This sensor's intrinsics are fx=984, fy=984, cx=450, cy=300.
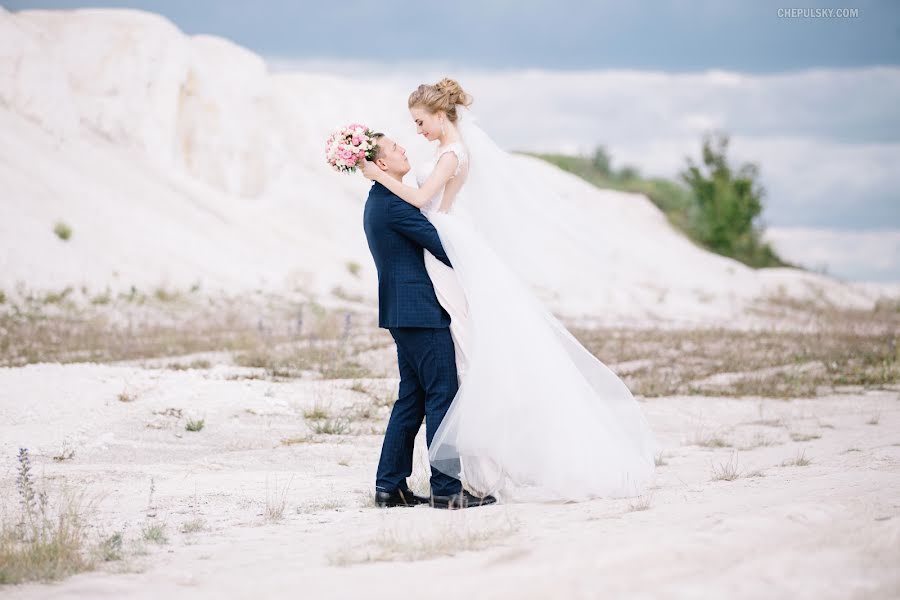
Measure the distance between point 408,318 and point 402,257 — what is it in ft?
1.13

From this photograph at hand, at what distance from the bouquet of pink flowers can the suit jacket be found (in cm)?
22

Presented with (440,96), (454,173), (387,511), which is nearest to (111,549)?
(387,511)

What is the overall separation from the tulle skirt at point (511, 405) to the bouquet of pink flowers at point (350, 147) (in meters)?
0.54

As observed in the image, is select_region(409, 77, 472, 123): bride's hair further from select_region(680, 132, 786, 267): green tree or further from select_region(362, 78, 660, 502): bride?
select_region(680, 132, 786, 267): green tree

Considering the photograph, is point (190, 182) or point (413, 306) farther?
point (190, 182)

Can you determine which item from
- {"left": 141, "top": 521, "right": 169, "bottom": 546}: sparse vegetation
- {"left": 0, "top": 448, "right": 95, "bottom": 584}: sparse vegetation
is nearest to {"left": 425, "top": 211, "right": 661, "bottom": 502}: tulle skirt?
{"left": 141, "top": 521, "right": 169, "bottom": 546}: sparse vegetation

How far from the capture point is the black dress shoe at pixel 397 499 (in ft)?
18.4

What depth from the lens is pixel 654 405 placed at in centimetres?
997

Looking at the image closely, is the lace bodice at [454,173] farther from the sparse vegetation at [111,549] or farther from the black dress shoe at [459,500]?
the sparse vegetation at [111,549]

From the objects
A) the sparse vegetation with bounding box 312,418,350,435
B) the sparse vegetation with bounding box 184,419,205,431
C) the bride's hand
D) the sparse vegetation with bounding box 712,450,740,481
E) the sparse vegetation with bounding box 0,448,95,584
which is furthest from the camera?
the sparse vegetation with bounding box 312,418,350,435

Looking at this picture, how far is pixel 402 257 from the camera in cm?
549

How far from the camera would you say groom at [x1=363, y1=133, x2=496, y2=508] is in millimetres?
5449

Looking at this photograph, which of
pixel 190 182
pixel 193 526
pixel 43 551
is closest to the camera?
pixel 43 551

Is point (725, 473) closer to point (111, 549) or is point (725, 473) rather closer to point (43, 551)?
point (111, 549)
